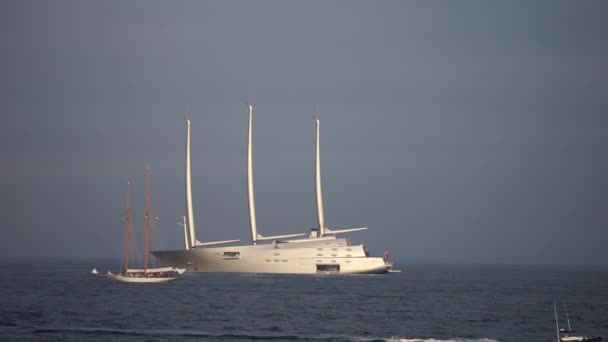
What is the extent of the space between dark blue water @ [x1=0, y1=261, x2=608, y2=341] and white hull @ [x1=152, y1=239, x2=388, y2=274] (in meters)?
18.9

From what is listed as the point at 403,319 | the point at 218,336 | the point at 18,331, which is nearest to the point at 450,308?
the point at 403,319

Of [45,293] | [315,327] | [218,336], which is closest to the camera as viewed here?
[218,336]

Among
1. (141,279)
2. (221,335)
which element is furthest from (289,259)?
(221,335)

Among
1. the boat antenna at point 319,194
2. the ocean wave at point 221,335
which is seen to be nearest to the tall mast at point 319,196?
the boat antenna at point 319,194

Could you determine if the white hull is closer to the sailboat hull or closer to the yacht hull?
the yacht hull

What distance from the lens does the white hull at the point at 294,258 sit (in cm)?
13062

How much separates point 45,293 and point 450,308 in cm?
4043

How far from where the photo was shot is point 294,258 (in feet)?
428

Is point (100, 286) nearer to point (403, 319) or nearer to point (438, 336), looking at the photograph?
point (403, 319)

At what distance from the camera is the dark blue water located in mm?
60094

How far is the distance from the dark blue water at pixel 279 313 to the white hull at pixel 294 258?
18.9 m

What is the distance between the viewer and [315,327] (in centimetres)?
6431

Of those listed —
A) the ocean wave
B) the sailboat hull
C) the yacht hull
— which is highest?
the yacht hull

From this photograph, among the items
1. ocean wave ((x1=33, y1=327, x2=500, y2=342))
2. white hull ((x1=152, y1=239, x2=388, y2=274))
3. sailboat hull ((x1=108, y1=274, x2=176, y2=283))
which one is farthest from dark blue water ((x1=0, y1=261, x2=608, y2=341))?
white hull ((x1=152, y1=239, x2=388, y2=274))
